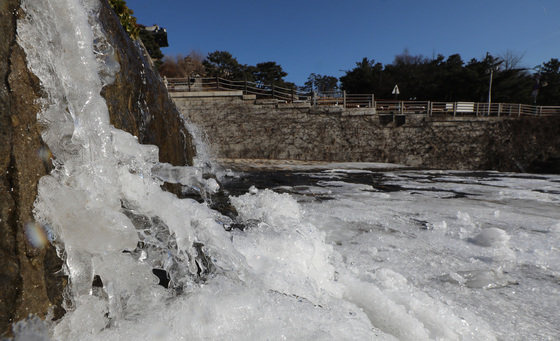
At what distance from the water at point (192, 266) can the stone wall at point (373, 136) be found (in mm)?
14286

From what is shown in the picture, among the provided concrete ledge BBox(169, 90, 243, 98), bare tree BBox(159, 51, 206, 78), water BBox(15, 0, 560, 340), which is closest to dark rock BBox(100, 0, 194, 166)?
water BBox(15, 0, 560, 340)

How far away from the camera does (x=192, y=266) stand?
5.88ft

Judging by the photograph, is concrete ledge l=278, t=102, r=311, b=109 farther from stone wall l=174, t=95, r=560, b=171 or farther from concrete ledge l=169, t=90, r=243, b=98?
concrete ledge l=169, t=90, r=243, b=98

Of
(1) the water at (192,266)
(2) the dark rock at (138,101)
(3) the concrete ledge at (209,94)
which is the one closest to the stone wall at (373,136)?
(3) the concrete ledge at (209,94)

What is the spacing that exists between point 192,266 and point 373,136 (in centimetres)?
1653

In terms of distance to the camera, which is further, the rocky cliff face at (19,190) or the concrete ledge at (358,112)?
the concrete ledge at (358,112)

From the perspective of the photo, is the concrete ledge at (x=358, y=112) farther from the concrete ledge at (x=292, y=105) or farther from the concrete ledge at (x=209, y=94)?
the concrete ledge at (x=209, y=94)

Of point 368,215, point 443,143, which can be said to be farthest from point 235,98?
point 368,215

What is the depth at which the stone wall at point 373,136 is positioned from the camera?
16531 millimetres

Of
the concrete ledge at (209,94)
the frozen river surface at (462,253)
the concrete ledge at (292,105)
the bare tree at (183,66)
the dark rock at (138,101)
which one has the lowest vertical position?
the frozen river surface at (462,253)

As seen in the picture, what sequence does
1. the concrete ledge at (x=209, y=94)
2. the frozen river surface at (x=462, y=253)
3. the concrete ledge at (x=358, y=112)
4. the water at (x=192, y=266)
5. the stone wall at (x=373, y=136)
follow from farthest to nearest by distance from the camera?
the concrete ledge at (x=209, y=94), the concrete ledge at (x=358, y=112), the stone wall at (x=373, y=136), the frozen river surface at (x=462, y=253), the water at (x=192, y=266)

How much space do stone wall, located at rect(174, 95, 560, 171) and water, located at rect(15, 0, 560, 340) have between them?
14.3 metres

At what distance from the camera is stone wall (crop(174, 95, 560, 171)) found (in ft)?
54.2

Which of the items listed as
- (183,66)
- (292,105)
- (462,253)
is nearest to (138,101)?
(462,253)
